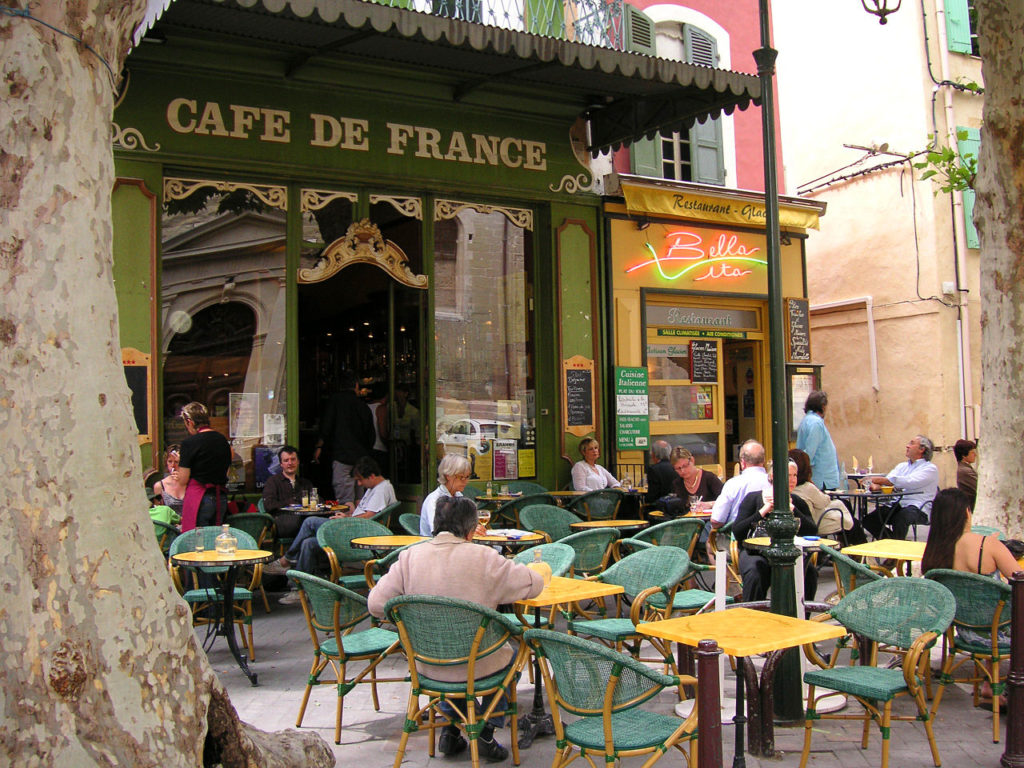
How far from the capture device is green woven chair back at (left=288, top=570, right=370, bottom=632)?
16.6ft

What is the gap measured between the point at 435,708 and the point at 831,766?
71.9 inches

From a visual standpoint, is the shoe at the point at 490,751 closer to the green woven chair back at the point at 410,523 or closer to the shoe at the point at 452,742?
the shoe at the point at 452,742

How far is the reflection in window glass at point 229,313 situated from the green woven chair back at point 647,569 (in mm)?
4792

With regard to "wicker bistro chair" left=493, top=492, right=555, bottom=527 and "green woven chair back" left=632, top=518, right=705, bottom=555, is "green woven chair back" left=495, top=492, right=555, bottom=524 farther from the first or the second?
"green woven chair back" left=632, top=518, right=705, bottom=555

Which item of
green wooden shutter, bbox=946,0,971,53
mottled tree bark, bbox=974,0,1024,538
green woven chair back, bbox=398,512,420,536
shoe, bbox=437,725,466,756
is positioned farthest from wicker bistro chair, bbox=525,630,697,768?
green wooden shutter, bbox=946,0,971,53

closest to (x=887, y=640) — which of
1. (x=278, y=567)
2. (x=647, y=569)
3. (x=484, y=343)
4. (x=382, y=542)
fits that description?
(x=647, y=569)

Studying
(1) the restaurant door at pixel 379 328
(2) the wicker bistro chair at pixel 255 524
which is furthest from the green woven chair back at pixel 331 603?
(1) the restaurant door at pixel 379 328

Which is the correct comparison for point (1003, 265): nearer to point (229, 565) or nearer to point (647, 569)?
point (647, 569)

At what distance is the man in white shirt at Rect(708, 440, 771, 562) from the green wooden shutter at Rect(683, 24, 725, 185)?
6014mm

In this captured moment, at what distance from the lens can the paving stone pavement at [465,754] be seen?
15.6ft

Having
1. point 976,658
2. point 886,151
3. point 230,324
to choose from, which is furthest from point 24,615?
point 886,151

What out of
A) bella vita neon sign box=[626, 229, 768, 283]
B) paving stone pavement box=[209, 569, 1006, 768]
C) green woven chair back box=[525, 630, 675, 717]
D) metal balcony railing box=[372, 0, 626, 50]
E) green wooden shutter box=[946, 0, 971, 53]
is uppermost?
green wooden shutter box=[946, 0, 971, 53]

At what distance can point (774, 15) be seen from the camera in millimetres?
18297

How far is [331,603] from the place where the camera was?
16.8 ft
